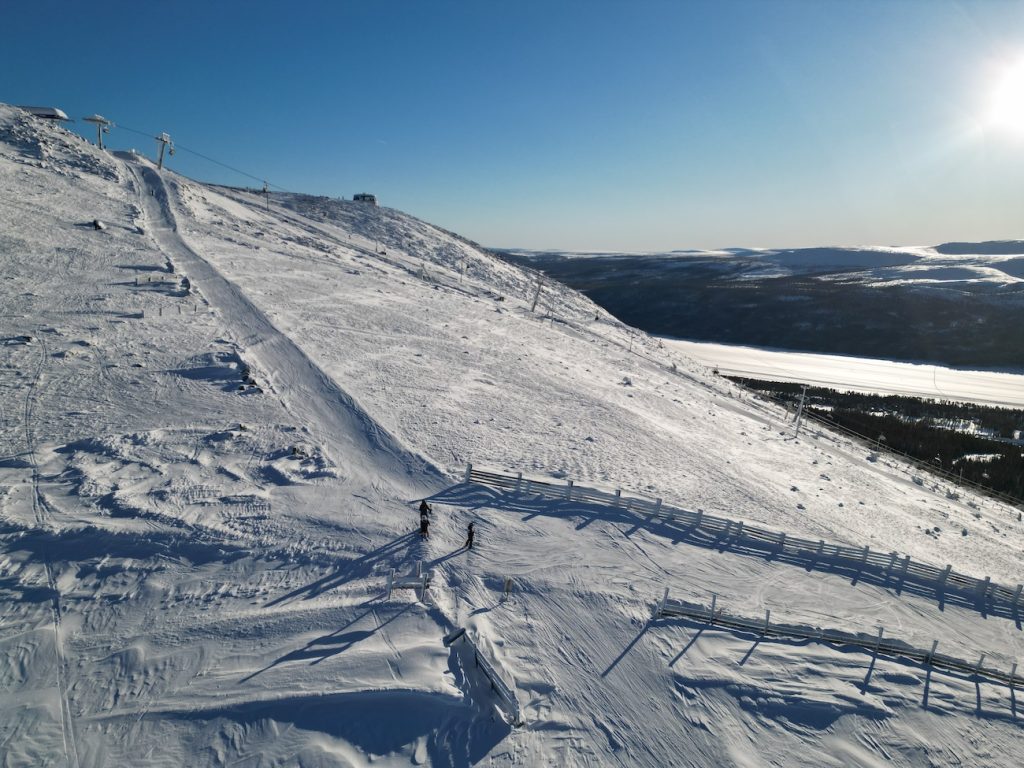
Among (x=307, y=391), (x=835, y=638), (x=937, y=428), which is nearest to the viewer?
(x=835, y=638)

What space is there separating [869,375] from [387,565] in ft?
299

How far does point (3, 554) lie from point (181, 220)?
49.9 metres

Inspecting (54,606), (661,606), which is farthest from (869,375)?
(54,606)

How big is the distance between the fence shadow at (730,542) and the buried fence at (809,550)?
0.04m

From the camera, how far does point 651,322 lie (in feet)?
406

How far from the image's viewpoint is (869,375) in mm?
79875

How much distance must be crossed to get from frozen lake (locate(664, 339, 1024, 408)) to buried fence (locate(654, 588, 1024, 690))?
212 feet

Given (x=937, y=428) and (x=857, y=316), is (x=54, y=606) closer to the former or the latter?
(x=937, y=428)

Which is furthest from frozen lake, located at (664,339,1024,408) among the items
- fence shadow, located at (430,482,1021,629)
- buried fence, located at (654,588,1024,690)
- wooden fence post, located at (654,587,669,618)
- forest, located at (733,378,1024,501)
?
wooden fence post, located at (654,587,669,618)

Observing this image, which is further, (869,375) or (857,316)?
(857,316)

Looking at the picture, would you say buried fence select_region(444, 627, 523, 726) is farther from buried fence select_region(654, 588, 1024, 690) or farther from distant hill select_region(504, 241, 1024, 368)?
distant hill select_region(504, 241, 1024, 368)

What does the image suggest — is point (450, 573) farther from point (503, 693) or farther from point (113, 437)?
point (113, 437)

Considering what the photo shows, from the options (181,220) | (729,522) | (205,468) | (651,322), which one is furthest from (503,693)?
(651,322)

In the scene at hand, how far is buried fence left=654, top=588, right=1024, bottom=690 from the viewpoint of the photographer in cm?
1374
